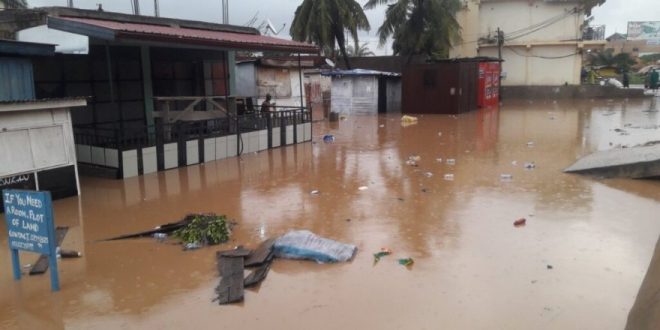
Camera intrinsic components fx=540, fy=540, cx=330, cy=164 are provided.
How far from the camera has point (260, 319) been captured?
15.5 ft

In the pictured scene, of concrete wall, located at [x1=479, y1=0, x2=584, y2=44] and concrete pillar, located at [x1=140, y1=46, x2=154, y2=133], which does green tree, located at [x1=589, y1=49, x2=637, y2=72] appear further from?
concrete pillar, located at [x1=140, y1=46, x2=154, y2=133]

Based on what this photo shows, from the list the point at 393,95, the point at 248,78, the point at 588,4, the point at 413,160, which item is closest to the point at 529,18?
the point at 588,4

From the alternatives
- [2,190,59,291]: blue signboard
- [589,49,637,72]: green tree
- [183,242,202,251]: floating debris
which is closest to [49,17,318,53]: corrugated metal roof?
[183,242,202,251]: floating debris

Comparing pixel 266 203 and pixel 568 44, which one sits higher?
Answer: pixel 568 44

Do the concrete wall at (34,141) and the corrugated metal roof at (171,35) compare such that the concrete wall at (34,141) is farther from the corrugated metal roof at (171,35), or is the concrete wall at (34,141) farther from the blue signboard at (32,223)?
the blue signboard at (32,223)

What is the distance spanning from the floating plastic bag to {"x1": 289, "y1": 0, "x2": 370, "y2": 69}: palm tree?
24.5 metres

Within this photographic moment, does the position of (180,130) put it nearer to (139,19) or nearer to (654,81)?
(139,19)

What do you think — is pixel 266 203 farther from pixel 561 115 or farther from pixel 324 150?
pixel 561 115

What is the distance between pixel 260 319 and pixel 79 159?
8.40 meters

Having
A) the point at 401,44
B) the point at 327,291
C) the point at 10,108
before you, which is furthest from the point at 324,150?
the point at 401,44

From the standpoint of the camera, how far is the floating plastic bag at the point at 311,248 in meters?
6.06

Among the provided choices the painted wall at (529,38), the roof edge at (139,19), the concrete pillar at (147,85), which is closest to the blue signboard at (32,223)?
the roof edge at (139,19)

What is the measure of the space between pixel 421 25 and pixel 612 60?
28.2m

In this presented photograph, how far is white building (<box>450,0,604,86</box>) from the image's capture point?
117 feet
